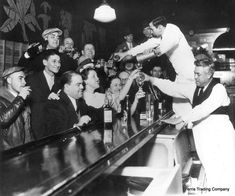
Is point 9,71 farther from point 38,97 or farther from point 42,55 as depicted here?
point 42,55

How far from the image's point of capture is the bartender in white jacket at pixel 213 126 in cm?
224

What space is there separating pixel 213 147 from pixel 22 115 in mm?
1524

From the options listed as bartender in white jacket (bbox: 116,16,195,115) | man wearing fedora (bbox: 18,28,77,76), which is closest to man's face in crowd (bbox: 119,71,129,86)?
bartender in white jacket (bbox: 116,16,195,115)

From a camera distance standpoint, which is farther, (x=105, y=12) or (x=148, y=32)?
(x=148, y=32)

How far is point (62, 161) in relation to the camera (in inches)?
45.8

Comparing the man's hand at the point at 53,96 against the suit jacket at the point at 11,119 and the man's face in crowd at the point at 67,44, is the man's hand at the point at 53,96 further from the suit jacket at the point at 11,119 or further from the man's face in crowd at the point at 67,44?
the man's face in crowd at the point at 67,44

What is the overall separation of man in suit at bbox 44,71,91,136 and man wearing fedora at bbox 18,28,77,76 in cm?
32

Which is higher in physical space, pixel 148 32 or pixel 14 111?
pixel 148 32

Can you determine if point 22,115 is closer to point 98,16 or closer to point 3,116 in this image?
point 3,116

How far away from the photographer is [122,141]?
1.54 meters

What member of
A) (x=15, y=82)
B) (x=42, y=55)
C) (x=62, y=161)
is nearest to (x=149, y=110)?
(x=42, y=55)

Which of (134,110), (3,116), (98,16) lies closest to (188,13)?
(98,16)

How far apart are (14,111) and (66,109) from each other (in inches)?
17.4

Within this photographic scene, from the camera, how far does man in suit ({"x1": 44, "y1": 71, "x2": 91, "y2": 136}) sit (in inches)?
81.2
